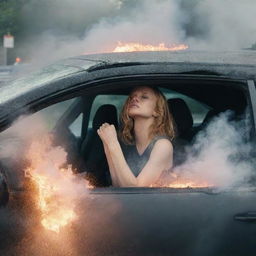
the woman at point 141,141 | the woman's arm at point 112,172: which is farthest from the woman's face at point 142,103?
the woman's arm at point 112,172

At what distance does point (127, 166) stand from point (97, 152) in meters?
0.53

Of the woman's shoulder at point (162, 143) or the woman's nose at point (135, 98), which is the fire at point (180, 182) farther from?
the woman's nose at point (135, 98)

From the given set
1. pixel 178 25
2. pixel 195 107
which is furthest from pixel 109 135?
pixel 178 25

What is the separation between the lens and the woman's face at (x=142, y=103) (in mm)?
2712

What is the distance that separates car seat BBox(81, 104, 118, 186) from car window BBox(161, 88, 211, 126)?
0.36 meters

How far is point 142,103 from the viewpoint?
9.06 ft

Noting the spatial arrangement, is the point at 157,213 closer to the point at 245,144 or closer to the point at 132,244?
the point at 132,244

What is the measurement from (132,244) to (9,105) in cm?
71

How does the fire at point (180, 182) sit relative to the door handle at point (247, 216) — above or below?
above

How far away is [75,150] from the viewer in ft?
9.87

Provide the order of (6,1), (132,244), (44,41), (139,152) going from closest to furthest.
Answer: (132,244), (139,152), (44,41), (6,1)

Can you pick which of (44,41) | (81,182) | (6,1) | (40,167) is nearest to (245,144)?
(81,182)

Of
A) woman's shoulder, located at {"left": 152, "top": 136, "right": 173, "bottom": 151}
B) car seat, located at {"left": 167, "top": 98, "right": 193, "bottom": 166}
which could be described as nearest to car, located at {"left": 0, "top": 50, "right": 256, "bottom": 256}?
woman's shoulder, located at {"left": 152, "top": 136, "right": 173, "bottom": 151}

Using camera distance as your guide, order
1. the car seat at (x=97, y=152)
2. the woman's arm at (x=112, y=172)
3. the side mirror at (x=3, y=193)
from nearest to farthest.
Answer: the side mirror at (x=3, y=193) < the woman's arm at (x=112, y=172) < the car seat at (x=97, y=152)
